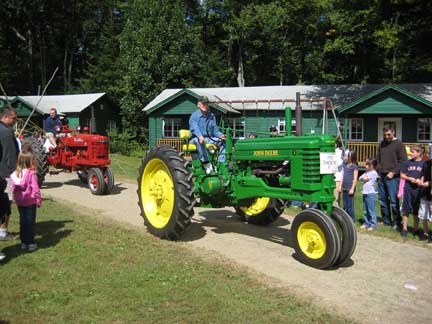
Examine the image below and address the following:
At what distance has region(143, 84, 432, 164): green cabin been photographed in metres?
22.8

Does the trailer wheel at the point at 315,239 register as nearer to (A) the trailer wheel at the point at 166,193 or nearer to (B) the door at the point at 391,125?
(A) the trailer wheel at the point at 166,193

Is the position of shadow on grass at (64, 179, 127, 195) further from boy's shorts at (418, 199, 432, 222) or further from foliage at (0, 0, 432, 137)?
foliage at (0, 0, 432, 137)

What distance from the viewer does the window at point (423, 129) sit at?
2330 cm

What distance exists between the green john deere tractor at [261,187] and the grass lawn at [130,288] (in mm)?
821

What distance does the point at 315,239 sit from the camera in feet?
19.3

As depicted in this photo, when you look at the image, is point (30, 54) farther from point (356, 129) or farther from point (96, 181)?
point (96, 181)

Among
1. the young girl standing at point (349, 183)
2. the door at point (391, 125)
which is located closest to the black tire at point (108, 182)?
the young girl standing at point (349, 183)

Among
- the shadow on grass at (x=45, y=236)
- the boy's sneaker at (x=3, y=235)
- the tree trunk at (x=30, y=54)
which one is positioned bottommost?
the shadow on grass at (x=45, y=236)

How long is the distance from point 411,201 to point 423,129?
17167 millimetres

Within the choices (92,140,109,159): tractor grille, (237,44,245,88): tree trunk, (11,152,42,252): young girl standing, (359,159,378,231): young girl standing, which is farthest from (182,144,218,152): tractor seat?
(237,44,245,88): tree trunk

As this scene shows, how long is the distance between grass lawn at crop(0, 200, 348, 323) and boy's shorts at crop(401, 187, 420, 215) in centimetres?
371

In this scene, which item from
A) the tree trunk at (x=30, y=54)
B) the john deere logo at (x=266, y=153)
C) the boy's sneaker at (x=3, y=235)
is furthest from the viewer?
the tree trunk at (x=30, y=54)

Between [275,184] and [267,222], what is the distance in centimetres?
144

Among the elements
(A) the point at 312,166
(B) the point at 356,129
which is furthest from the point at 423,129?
(A) the point at 312,166
